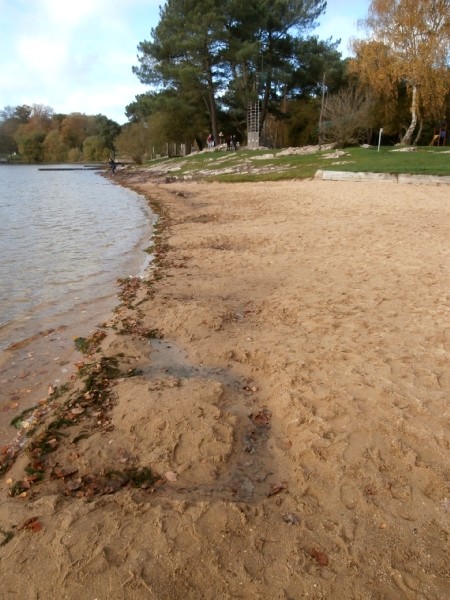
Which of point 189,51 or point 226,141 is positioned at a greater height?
point 189,51

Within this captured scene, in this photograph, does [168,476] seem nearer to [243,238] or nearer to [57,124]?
[243,238]

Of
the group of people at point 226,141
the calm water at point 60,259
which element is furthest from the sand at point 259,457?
the group of people at point 226,141

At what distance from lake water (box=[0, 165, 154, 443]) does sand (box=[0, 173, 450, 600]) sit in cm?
59

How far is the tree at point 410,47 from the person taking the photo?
27500 millimetres

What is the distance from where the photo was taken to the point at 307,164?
24359 mm

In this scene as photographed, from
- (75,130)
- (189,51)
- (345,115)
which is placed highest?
(189,51)

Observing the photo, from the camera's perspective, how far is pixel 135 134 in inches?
2328

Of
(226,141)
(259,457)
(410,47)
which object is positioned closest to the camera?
(259,457)

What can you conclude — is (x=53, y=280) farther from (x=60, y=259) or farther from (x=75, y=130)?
(x=75, y=130)

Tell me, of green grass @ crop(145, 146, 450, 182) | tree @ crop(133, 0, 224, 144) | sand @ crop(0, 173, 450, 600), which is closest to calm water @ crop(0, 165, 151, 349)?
sand @ crop(0, 173, 450, 600)

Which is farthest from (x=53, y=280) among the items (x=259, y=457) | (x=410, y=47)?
(x=410, y=47)

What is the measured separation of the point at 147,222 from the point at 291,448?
1264cm

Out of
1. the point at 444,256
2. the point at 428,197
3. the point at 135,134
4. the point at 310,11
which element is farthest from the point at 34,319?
the point at 135,134

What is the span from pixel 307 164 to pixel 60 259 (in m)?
17.9
